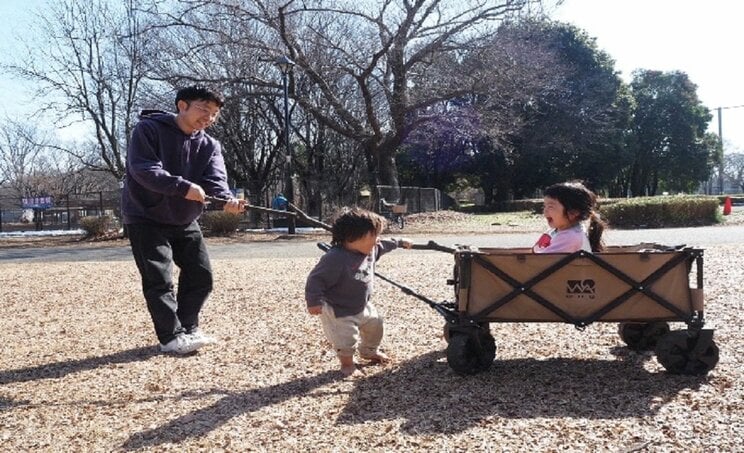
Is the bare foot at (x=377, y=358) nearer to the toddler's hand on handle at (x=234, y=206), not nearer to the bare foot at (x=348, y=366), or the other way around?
the bare foot at (x=348, y=366)

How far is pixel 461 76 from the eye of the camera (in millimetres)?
20062

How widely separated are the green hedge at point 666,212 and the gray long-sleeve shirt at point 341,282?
51.9 ft

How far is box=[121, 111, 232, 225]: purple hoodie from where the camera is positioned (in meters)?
3.94

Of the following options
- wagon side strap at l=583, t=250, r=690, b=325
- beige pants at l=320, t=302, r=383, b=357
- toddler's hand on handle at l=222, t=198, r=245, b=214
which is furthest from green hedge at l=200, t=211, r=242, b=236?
wagon side strap at l=583, t=250, r=690, b=325

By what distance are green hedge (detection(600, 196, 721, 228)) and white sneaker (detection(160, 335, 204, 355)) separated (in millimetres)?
15867

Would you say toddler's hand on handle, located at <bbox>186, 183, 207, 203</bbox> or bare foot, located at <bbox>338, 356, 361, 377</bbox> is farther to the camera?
toddler's hand on handle, located at <bbox>186, 183, 207, 203</bbox>

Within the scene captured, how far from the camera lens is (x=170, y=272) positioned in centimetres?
424

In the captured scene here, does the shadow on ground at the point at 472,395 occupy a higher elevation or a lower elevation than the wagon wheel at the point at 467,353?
lower

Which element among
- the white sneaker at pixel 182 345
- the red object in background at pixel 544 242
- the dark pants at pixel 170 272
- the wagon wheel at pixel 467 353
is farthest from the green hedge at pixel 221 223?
the wagon wheel at pixel 467 353

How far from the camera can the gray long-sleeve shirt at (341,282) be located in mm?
3592

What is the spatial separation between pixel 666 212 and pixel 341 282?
16231mm

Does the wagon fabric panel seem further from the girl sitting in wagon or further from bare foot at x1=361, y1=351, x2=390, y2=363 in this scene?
bare foot at x1=361, y1=351, x2=390, y2=363

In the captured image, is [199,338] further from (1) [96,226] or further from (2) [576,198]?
(1) [96,226]

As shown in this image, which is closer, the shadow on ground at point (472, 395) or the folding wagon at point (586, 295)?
the shadow on ground at point (472, 395)
